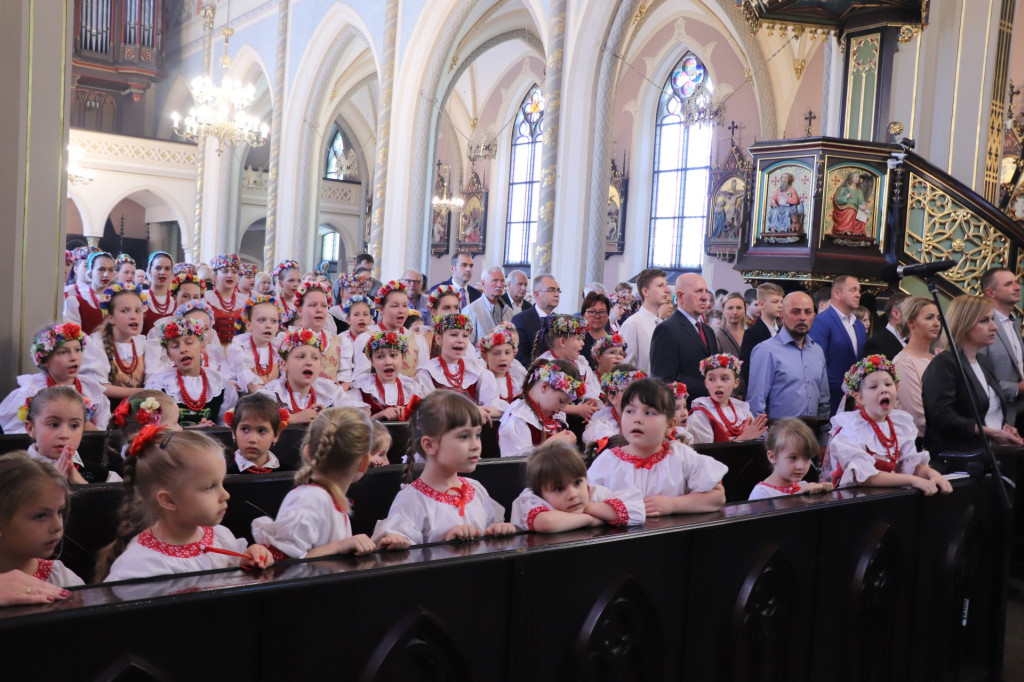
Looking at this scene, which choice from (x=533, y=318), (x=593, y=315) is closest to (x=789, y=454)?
(x=593, y=315)

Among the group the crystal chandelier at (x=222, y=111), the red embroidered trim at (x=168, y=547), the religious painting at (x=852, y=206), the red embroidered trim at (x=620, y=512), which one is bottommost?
the red embroidered trim at (x=168, y=547)

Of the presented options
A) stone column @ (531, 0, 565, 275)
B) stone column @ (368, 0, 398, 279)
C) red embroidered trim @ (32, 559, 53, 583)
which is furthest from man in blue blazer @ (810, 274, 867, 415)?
stone column @ (368, 0, 398, 279)

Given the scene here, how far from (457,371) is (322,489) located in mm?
3210

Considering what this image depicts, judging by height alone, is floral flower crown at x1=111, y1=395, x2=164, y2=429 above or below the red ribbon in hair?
below

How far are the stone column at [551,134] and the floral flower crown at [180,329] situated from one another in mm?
7626

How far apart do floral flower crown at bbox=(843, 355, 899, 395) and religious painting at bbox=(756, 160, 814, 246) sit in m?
4.06

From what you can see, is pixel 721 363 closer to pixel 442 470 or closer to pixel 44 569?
pixel 442 470

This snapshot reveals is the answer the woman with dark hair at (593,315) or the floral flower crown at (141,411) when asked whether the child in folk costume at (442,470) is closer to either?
the floral flower crown at (141,411)

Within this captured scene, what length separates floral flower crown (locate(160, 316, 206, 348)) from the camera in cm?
533

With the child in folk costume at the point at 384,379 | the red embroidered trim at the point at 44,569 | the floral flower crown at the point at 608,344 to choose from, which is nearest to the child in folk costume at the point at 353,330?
the child in folk costume at the point at 384,379

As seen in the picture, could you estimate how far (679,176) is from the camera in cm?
1894

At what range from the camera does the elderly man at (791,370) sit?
5.53 meters

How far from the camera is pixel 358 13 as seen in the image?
56.7 feet

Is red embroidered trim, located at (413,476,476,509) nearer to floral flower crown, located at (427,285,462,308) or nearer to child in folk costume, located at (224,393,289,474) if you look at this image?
child in folk costume, located at (224,393,289,474)
